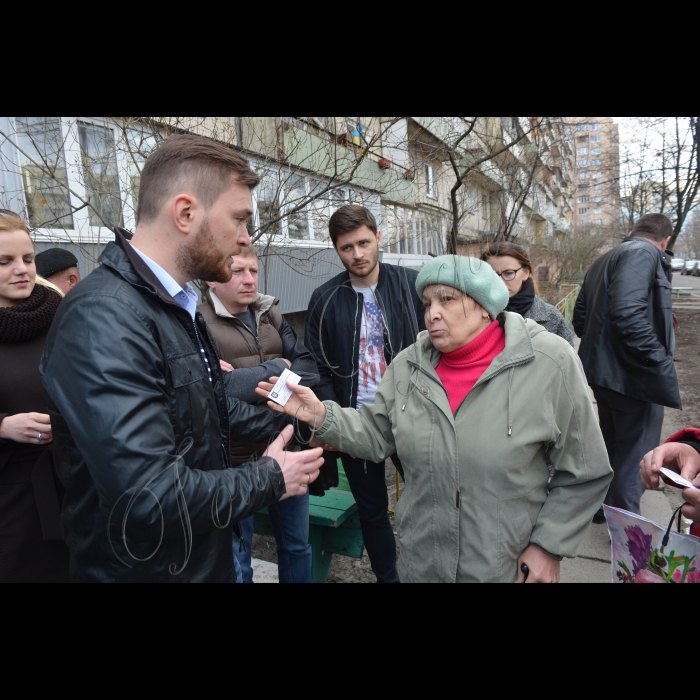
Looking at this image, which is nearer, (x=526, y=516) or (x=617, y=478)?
(x=526, y=516)

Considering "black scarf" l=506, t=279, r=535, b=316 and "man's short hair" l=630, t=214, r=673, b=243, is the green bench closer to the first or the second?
"black scarf" l=506, t=279, r=535, b=316

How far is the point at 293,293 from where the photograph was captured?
11016mm

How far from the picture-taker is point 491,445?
1.70 metres

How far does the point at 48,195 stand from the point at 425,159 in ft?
13.4

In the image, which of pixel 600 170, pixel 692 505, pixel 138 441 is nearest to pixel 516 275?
pixel 692 505

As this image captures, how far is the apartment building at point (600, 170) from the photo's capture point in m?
7.66

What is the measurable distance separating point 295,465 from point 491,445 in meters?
0.70

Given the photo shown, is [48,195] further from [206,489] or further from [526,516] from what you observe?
[526,516]

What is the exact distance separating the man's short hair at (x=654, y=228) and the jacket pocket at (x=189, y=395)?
366 cm

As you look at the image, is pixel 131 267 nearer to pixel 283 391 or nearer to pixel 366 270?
pixel 283 391

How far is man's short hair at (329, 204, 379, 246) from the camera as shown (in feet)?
9.13

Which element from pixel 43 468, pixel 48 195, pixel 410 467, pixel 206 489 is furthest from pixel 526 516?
A: pixel 48 195

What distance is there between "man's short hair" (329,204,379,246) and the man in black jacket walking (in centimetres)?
196

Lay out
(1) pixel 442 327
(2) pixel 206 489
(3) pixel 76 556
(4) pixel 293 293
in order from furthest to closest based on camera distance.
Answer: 1. (4) pixel 293 293
2. (1) pixel 442 327
3. (3) pixel 76 556
4. (2) pixel 206 489
